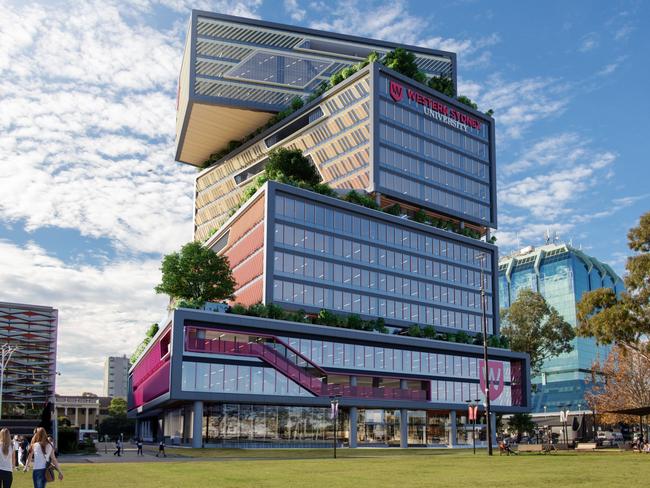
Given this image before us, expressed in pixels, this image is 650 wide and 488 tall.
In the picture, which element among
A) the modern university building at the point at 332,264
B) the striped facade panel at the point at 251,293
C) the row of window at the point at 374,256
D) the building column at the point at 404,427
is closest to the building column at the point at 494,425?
the modern university building at the point at 332,264

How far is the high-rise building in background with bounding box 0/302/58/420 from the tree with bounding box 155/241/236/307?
90092mm

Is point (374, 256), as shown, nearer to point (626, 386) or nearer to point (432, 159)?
point (432, 159)

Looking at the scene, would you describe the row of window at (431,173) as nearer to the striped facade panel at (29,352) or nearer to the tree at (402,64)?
the tree at (402,64)

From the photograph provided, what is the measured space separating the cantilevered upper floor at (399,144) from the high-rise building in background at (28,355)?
75.9 metres

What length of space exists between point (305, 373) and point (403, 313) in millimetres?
25097

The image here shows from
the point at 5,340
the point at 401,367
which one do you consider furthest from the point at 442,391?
the point at 5,340

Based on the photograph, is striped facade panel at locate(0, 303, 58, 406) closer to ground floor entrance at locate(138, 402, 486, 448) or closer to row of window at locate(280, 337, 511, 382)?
ground floor entrance at locate(138, 402, 486, 448)

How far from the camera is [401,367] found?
86750 mm

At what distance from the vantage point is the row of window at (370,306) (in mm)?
84375

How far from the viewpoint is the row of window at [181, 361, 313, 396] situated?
68062 millimetres

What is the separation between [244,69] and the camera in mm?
129750

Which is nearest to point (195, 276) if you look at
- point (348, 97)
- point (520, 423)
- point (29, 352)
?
point (348, 97)

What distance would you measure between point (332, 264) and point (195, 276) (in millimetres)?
16592

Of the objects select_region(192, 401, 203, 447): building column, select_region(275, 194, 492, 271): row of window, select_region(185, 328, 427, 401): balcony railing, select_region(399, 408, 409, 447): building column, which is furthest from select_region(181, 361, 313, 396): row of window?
select_region(275, 194, 492, 271): row of window
